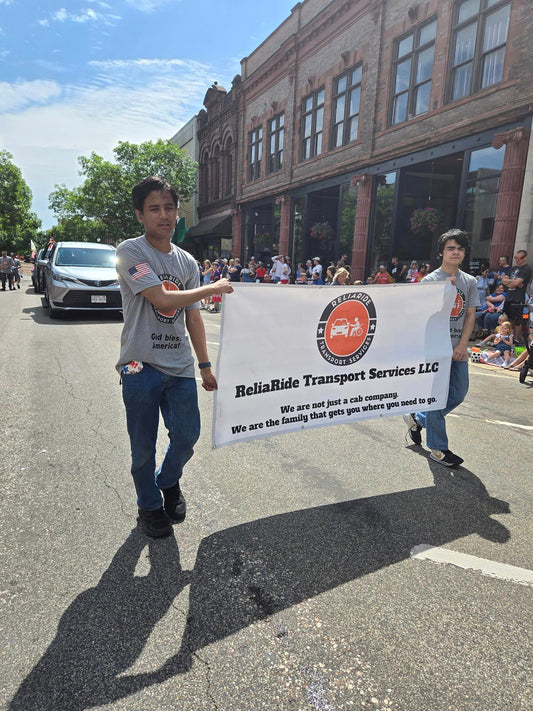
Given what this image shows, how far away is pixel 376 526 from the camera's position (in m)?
3.12

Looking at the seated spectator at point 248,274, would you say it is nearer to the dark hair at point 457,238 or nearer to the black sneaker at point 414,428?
the black sneaker at point 414,428

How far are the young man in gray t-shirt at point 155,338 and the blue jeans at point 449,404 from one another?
2277 millimetres

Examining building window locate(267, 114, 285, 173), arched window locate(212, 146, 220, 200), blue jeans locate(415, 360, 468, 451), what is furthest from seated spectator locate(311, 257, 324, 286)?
arched window locate(212, 146, 220, 200)

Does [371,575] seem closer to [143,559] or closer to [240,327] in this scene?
[143,559]

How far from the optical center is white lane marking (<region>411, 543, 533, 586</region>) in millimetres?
2639

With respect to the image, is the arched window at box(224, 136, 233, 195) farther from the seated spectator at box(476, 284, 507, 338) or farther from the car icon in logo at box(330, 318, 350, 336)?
the car icon in logo at box(330, 318, 350, 336)

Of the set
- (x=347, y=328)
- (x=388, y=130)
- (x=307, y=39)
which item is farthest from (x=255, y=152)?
(x=347, y=328)

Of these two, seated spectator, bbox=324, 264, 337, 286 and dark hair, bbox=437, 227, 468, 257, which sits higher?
dark hair, bbox=437, 227, 468, 257

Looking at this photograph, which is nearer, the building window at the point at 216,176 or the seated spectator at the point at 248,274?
the seated spectator at the point at 248,274

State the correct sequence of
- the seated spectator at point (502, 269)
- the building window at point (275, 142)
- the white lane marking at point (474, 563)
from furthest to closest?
the building window at point (275, 142) → the seated spectator at point (502, 269) → the white lane marking at point (474, 563)

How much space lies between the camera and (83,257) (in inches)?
512

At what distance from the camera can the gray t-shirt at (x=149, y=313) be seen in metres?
2.55

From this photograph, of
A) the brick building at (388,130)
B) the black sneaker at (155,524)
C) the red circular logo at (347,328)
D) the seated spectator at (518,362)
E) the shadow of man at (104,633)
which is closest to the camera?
the shadow of man at (104,633)

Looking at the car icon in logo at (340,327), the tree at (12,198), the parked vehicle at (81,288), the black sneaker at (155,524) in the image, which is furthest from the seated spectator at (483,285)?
the tree at (12,198)
